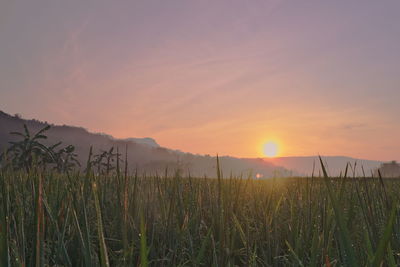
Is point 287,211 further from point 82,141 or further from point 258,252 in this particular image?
point 82,141

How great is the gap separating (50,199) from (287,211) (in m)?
1.33

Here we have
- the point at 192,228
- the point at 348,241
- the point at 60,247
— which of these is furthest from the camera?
the point at 192,228

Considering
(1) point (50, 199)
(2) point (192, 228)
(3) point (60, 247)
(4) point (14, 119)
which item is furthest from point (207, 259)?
(4) point (14, 119)

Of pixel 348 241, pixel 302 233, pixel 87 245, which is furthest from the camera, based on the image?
pixel 302 233

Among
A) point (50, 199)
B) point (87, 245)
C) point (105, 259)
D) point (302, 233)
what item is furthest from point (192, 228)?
point (105, 259)

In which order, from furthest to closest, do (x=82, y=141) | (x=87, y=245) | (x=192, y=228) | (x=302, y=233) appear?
Answer: 1. (x=82, y=141)
2. (x=192, y=228)
3. (x=302, y=233)
4. (x=87, y=245)

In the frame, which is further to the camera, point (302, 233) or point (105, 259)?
point (302, 233)

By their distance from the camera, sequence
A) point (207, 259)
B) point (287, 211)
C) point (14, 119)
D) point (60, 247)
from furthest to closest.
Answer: point (14, 119) < point (287, 211) < point (207, 259) < point (60, 247)

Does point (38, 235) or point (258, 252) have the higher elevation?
point (38, 235)

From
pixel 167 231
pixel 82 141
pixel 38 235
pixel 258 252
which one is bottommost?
pixel 258 252

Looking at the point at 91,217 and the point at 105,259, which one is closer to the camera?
the point at 105,259

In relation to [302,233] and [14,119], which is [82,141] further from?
[302,233]

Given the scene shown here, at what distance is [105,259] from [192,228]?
995 mm

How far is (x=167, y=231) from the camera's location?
51.9 inches
